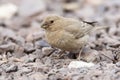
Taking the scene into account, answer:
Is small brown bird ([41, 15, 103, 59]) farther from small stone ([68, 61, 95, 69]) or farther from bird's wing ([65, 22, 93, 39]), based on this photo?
small stone ([68, 61, 95, 69])

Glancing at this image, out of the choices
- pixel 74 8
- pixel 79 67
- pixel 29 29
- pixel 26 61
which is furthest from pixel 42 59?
pixel 74 8

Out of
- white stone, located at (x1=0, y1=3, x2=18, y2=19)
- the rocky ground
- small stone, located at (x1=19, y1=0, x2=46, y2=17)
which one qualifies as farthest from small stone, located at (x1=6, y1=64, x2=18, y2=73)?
white stone, located at (x1=0, y1=3, x2=18, y2=19)

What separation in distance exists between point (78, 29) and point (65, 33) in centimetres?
36

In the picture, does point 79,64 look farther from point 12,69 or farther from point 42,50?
point 42,50

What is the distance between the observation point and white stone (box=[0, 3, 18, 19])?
11955 millimetres

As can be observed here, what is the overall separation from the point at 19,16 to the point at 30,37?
123 inches

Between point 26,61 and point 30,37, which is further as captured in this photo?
point 30,37

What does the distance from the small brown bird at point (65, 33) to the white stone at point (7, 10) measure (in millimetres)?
4169

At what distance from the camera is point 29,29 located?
10.6 m

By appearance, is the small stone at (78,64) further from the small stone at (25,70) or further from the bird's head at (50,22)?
the bird's head at (50,22)

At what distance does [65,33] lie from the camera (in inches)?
303

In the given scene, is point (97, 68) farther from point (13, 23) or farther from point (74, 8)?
point (74, 8)

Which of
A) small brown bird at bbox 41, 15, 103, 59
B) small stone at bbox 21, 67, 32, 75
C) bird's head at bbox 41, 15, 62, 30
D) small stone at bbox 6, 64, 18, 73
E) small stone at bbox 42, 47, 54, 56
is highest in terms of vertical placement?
bird's head at bbox 41, 15, 62, 30

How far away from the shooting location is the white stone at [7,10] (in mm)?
11955
